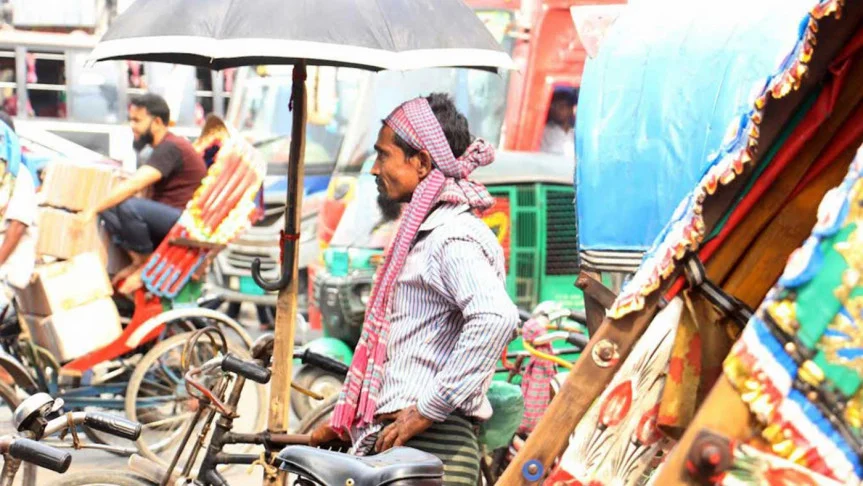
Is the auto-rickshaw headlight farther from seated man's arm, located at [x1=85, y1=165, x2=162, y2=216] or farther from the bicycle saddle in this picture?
the bicycle saddle

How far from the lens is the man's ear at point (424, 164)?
367 centimetres

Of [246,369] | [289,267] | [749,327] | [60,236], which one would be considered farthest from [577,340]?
[749,327]

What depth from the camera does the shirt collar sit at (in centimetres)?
359

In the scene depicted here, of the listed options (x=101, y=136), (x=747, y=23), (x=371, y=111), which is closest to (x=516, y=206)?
(x=371, y=111)

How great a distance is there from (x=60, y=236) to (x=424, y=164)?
4007mm

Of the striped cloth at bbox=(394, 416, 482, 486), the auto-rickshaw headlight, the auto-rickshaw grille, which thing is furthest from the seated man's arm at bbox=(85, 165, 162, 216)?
the striped cloth at bbox=(394, 416, 482, 486)

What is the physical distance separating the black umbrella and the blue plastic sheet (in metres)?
0.47

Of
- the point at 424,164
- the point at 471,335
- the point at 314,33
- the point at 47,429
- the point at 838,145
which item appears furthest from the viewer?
the point at 314,33

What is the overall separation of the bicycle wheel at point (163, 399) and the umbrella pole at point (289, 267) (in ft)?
7.91

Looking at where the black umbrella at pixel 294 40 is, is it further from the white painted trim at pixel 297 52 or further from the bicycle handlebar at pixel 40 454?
the bicycle handlebar at pixel 40 454

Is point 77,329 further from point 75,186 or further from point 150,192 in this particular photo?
point 150,192

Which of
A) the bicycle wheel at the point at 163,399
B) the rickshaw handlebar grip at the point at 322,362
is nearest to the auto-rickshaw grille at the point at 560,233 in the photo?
the bicycle wheel at the point at 163,399

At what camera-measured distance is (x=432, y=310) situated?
355 cm

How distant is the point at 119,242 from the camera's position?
24.5 feet
